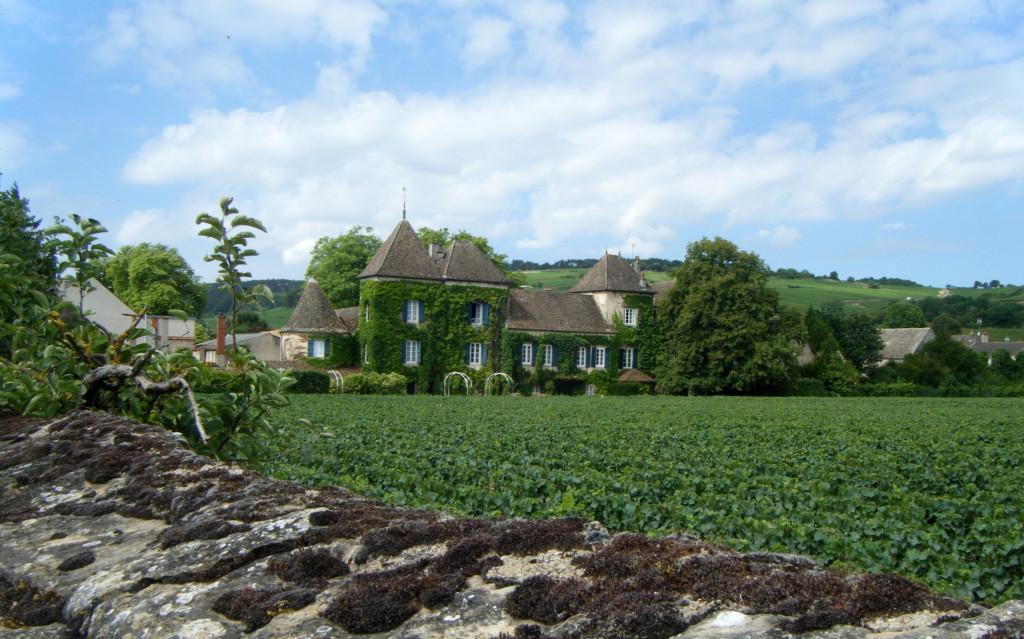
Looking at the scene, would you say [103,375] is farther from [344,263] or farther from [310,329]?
[344,263]

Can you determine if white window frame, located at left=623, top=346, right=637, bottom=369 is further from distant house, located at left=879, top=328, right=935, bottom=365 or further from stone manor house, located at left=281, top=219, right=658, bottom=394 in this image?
distant house, located at left=879, top=328, right=935, bottom=365

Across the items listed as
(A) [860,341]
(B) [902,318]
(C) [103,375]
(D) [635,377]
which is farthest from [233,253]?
(B) [902,318]

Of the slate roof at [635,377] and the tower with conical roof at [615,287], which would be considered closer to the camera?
the slate roof at [635,377]

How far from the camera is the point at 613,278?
2249 inches

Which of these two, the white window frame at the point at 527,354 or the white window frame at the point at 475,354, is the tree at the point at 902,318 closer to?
the white window frame at the point at 527,354

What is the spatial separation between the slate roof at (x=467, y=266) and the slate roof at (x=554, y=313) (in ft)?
8.34

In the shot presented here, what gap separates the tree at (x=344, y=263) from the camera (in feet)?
215

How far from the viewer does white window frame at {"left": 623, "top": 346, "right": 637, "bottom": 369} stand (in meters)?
56.5

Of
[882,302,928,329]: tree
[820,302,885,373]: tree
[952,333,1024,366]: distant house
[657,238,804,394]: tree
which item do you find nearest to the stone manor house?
[657,238,804,394]: tree

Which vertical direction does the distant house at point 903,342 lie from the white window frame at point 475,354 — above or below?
above

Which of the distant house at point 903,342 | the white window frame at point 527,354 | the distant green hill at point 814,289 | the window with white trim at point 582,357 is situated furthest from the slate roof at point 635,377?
the distant green hill at point 814,289

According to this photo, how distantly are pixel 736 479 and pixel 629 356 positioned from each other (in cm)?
4409

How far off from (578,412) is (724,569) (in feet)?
90.5

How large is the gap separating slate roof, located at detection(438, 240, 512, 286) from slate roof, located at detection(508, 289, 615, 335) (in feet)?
8.34
